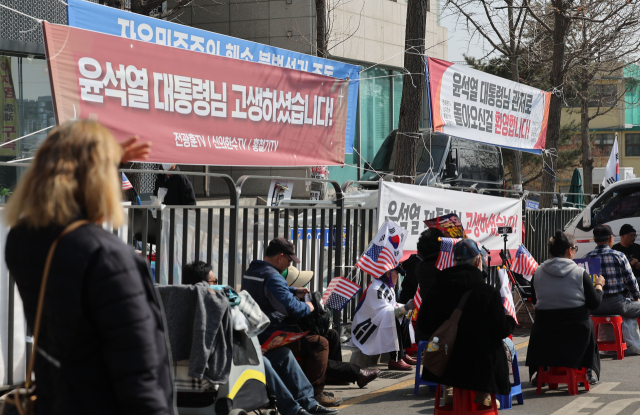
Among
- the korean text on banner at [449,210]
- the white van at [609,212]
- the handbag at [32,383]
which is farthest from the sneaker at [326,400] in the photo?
the white van at [609,212]

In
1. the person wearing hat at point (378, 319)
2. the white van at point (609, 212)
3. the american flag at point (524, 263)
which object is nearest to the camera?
the person wearing hat at point (378, 319)

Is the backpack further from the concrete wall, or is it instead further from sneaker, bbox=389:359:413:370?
the concrete wall

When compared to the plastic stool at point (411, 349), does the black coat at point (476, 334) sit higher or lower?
higher

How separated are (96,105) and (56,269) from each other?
325 centimetres

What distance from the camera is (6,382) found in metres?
5.59

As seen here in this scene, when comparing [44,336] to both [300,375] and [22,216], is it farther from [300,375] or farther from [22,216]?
[300,375]

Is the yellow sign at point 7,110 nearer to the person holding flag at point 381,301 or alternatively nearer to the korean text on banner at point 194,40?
the korean text on banner at point 194,40

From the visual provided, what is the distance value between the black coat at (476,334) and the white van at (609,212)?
817 cm

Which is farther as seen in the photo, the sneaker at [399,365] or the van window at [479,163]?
the van window at [479,163]

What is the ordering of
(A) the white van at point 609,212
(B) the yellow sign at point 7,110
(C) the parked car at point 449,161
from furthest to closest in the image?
(C) the parked car at point 449,161 < (A) the white van at point 609,212 < (B) the yellow sign at point 7,110

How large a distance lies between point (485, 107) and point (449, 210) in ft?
5.22

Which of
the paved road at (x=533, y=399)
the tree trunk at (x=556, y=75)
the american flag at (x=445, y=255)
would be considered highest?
the tree trunk at (x=556, y=75)

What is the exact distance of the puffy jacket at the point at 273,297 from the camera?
5.80 metres

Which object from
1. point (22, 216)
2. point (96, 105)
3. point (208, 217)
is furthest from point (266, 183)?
point (22, 216)
